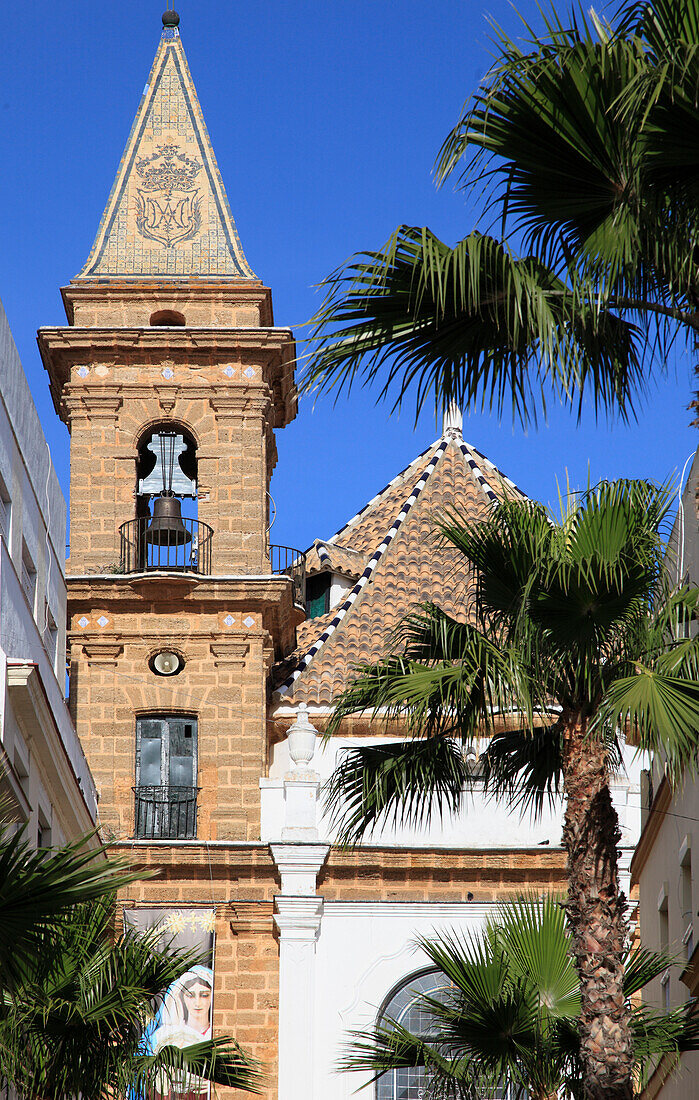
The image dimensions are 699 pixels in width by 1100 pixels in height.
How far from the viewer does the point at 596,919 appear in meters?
12.6

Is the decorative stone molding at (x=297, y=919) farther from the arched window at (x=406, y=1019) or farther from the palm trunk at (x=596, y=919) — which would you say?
the palm trunk at (x=596, y=919)

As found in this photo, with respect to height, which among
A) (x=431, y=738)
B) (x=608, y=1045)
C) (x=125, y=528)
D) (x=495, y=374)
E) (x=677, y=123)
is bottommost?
(x=608, y=1045)

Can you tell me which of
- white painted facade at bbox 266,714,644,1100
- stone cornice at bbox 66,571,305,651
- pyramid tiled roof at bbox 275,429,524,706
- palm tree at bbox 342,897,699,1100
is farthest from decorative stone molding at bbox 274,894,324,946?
palm tree at bbox 342,897,699,1100

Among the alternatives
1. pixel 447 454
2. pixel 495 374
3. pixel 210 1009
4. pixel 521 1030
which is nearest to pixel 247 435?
pixel 447 454

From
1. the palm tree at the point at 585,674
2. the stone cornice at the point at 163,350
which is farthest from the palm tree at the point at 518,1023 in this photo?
the stone cornice at the point at 163,350

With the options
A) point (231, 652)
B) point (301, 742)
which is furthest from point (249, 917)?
point (231, 652)

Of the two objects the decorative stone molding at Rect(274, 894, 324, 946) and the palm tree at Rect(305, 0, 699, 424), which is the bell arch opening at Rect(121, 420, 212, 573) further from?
the palm tree at Rect(305, 0, 699, 424)

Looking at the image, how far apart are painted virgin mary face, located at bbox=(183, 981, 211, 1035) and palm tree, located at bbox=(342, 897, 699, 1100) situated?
1438 cm

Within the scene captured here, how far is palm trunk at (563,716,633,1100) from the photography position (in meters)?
12.4

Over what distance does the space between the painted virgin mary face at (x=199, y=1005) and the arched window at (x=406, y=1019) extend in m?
2.67

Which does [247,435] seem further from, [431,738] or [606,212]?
[606,212]

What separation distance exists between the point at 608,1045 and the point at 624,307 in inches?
185

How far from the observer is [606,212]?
1120 centimetres

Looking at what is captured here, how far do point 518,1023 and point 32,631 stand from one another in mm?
9179
